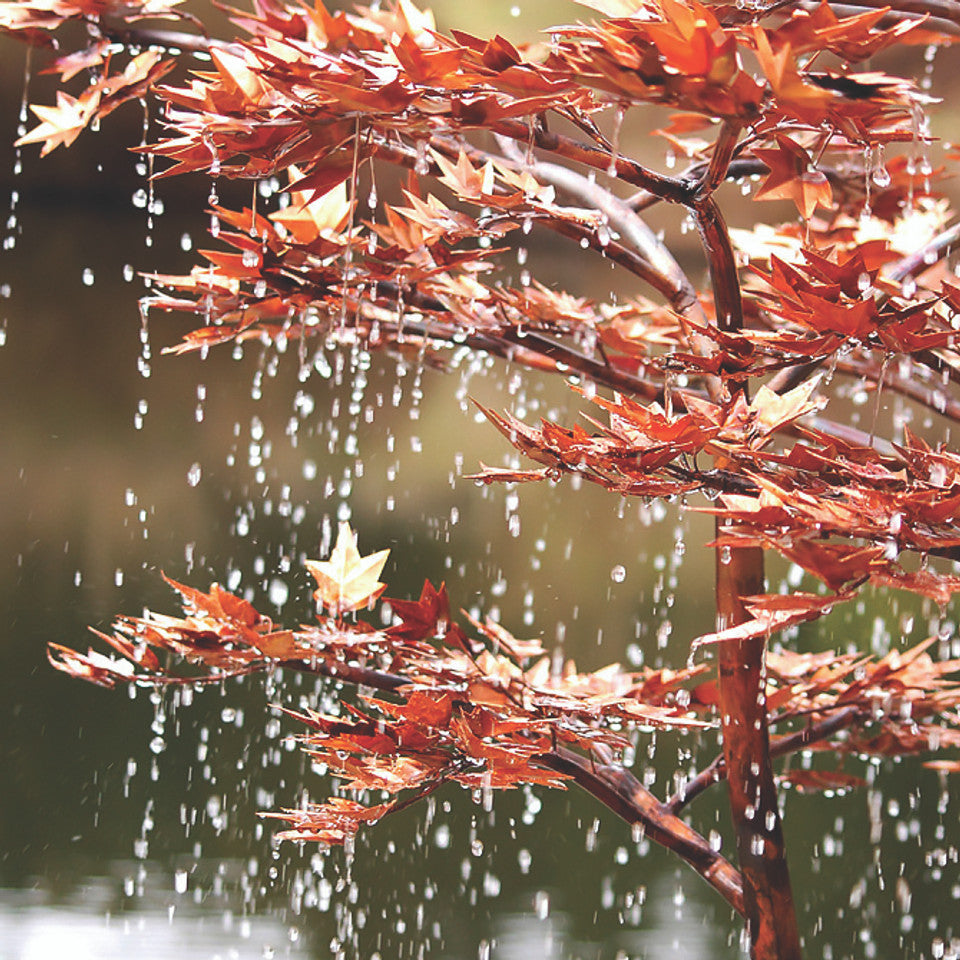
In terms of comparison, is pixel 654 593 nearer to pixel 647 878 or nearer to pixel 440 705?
pixel 647 878

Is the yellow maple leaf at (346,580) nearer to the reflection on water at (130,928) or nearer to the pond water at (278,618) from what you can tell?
the pond water at (278,618)

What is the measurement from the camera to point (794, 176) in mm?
671

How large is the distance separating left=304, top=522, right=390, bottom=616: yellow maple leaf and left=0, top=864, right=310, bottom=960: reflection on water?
1.56m

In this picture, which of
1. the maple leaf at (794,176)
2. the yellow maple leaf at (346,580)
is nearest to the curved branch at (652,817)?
the yellow maple leaf at (346,580)

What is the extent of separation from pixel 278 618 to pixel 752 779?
6.43 feet

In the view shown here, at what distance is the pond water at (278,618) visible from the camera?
7.73 ft

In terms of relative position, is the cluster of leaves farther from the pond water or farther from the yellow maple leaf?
the pond water

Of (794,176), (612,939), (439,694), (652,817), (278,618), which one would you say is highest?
(794,176)

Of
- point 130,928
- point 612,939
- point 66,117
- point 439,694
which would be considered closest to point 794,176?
point 439,694

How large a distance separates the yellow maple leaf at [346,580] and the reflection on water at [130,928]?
5.13ft

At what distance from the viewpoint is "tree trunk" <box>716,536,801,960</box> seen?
90 cm

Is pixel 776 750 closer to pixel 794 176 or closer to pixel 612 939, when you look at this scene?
pixel 794 176

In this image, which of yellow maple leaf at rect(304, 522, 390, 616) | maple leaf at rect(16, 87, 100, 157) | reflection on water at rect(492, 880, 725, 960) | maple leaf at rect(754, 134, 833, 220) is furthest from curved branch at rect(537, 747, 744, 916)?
reflection on water at rect(492, 880, 725, 960)

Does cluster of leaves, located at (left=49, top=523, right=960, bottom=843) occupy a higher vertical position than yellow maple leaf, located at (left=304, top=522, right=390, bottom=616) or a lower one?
lower
